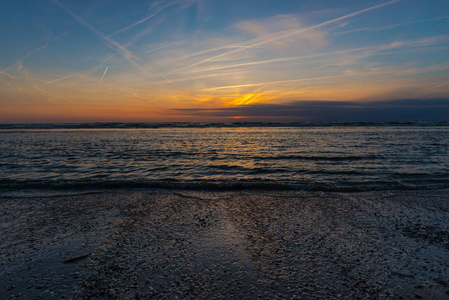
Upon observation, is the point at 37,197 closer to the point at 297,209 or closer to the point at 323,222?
the point at 297,209

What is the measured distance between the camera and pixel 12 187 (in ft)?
28.8

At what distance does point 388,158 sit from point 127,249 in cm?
1544

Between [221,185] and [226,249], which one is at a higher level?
[226,249]

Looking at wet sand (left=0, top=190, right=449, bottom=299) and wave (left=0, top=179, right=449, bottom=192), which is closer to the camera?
wet sand (left=0, top=190, right=449, bottom=299)

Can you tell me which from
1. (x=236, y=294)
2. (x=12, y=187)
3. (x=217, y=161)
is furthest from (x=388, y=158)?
(x=12, y=187)

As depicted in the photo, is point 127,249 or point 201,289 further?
point 127,249

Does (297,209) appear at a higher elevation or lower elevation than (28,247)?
lower

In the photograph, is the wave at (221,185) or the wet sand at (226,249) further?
the wave at (221,185)

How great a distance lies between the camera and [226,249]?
414 cm

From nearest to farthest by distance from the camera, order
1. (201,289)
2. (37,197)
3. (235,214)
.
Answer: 1. (201,289)
2. (235,214)
3. (37,197)

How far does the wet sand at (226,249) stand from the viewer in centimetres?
308

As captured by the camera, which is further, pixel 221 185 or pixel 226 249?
pixel 221 185

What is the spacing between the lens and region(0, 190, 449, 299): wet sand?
10.1 feet

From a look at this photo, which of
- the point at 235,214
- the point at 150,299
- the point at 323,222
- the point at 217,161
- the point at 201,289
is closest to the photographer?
the point at 150,299
